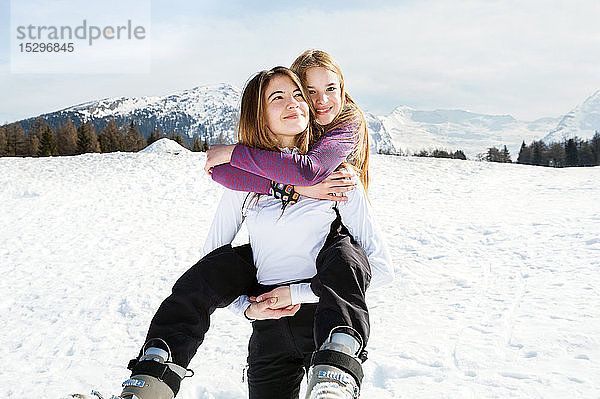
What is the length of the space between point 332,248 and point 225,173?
0.66 m

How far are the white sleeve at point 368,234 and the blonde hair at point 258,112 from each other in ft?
1.15

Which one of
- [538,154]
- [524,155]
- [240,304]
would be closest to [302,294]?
[240,304]

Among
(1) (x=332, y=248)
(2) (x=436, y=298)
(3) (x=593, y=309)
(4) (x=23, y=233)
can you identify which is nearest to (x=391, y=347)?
(2) (x=436, y=298)

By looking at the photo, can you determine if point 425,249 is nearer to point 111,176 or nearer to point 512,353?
point 512,353

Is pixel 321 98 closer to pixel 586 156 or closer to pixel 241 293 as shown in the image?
pixel 241 293

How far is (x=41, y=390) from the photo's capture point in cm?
385

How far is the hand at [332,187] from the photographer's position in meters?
2.11

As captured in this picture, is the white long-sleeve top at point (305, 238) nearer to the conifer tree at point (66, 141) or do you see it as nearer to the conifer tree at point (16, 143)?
the conifer tree at point (66, 141)

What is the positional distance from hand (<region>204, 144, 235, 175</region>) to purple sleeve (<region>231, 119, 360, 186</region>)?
0.05 meters

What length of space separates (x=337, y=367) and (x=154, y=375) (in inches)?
25.9

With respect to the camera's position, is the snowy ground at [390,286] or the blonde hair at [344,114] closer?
the blonde hair at [344,114]

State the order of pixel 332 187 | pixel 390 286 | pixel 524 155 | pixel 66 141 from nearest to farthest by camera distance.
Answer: pixel 332 187, pixel 390 286, pixel 66 141, pixel 524 155

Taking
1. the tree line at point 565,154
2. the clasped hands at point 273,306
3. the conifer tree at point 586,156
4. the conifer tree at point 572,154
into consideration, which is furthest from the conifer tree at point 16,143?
the conifer tree at point 586,156

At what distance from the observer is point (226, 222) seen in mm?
2348
